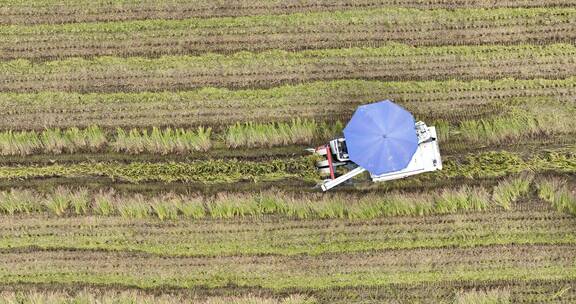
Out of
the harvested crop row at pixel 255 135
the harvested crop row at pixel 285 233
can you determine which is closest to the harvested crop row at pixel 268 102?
the harvested crop row at pixel 255 135

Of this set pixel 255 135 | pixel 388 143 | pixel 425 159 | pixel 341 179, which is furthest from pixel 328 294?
pixel 255 135

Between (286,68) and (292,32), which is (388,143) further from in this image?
(292,32)

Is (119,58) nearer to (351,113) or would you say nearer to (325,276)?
(351,113)

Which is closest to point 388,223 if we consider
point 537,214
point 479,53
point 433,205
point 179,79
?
point 433,205

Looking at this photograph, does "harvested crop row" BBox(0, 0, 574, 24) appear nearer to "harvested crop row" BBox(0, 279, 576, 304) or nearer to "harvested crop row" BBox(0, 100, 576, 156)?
"harvested crop row" BBox(0, 100, 576, 156)

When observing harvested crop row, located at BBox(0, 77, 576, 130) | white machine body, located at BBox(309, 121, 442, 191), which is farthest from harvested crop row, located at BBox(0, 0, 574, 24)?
white machine body, located at BBox(309, 121, 442, 191)
